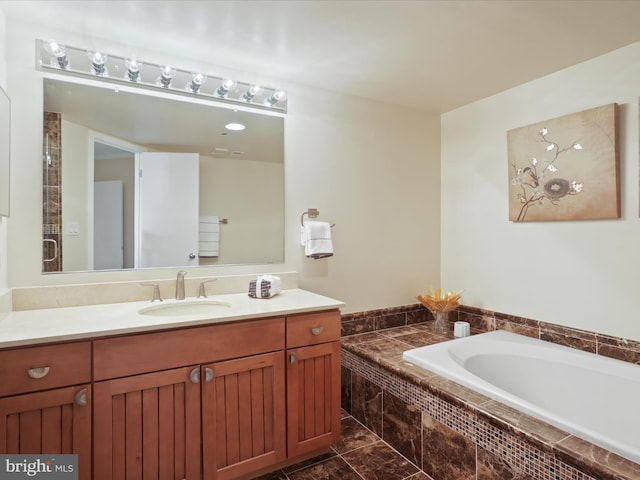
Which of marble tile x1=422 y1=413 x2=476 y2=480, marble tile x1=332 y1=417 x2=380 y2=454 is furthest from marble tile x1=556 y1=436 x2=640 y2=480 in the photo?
marble tile x1=332 y1=417 x2=380 y2=454

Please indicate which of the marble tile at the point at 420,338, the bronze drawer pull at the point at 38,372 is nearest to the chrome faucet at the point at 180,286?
the bronze drawer pull at the point at 38,372

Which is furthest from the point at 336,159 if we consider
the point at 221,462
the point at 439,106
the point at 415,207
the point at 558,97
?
the point at 221,462

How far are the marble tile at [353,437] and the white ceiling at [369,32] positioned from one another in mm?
2295

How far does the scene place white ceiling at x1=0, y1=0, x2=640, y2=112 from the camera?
164 cm

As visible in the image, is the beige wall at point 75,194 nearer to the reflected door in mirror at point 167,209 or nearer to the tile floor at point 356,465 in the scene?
the reflected door in mirror at point 167,209

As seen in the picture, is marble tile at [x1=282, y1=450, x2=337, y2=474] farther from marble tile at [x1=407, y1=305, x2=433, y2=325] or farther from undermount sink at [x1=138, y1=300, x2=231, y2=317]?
marble tile at [x1=407, y1=305, x2=433, y2=325]

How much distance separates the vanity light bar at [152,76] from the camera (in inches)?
71.7

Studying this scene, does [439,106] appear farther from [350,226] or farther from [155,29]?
[155,29]

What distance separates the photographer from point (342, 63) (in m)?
2.19

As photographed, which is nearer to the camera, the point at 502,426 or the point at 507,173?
the point at 502,426

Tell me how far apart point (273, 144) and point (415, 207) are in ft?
4.37

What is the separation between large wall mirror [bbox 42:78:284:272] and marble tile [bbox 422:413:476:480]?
1336 millimetres

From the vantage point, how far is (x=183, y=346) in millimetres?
1547

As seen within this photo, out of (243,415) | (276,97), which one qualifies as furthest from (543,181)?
(243,415)
